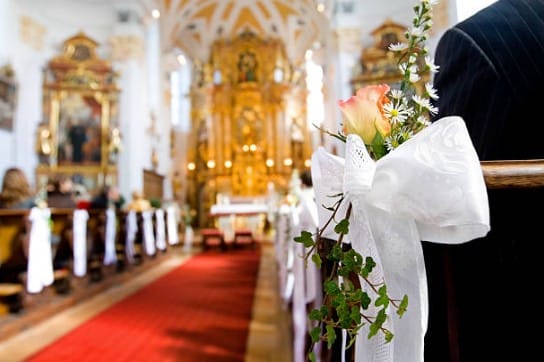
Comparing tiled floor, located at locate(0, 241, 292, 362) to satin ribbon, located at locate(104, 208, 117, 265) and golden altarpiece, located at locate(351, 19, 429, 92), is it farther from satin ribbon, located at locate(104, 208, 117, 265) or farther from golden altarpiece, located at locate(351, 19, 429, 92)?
golden altarpiece, located at locate(351, 19, 429, 92)

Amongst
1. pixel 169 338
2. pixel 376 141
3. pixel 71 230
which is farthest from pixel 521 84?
pixel 71 230

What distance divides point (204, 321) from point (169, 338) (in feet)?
1.77

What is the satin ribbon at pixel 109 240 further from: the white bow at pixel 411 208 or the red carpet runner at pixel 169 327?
the white bow at pixel 411 208

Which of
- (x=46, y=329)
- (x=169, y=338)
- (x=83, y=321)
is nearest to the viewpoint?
(x=169, y=338)

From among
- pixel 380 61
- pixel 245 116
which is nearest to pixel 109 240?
pixel 380 61

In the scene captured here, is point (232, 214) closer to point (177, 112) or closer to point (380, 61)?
point (380, 61)

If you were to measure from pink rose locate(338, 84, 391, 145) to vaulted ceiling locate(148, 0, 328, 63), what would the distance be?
15.9 m

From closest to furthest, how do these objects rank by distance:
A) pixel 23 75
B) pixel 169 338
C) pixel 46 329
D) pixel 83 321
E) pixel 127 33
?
pixel 169 338 → pixel 46 329 → pixel 83 321 → pixel 23 75 → pixel 127 33

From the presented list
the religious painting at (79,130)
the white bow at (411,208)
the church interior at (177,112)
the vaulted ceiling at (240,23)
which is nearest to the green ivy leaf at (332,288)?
the white bow at (411,208)

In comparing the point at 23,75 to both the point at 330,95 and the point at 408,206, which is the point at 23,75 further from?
the point at 408,206

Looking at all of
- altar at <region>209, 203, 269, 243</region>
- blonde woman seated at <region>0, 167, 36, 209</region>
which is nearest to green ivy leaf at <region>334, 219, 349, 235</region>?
blonde woman seated at <region>0, 167, 36, 209</region>

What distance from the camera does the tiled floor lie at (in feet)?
9.50

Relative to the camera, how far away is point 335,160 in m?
0.82

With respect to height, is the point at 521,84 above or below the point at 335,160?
above
